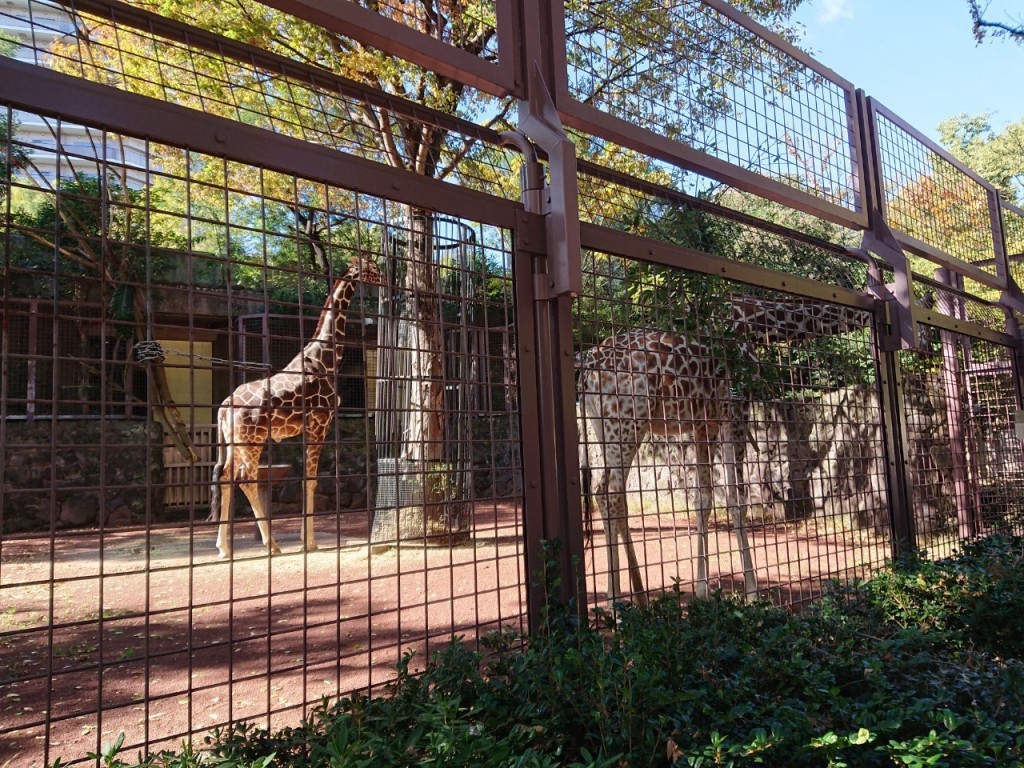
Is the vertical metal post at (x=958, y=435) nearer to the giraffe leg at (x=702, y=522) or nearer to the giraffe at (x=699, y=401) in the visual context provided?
the giraffe at (x=699, y=401)

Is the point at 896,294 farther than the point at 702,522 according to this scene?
Yes

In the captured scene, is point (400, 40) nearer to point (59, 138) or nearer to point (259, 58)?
point (259, 58)

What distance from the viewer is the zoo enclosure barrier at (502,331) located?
1793mm

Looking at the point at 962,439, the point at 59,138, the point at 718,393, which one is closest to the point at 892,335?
the point at 718,393

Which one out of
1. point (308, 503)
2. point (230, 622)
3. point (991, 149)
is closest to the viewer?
point (230, 622)

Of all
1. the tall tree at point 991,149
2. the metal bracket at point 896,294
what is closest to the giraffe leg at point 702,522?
the metal bracket at point 896,294

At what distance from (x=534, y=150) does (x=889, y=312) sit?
2747 millimetres

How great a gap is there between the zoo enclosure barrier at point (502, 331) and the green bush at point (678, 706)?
240mm

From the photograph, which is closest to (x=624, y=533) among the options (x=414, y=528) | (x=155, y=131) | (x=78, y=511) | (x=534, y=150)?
(x=534, y=150)

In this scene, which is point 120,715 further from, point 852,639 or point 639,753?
point 852,639

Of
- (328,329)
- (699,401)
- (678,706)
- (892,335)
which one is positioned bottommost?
(678,706)

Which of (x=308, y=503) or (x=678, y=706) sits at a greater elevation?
(x=308, y=503)

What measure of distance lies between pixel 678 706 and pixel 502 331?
1.19m

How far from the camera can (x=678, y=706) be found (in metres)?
1.59
